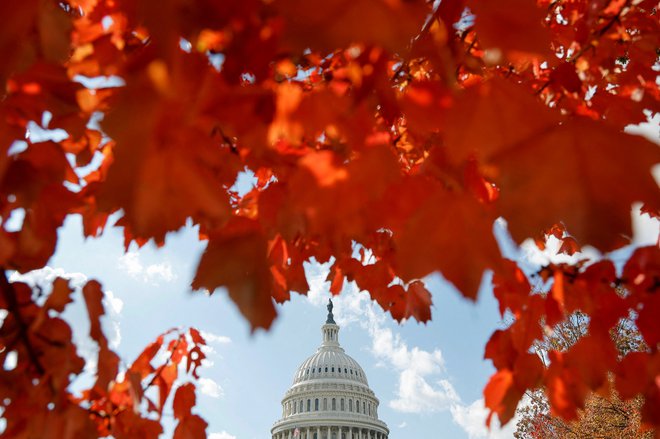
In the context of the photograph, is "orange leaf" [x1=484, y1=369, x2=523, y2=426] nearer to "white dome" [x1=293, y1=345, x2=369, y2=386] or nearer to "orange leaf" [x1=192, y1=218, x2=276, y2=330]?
"orange leaf" [x1=192, y1=218, x2=276, y2=330]

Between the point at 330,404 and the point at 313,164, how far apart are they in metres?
63.1

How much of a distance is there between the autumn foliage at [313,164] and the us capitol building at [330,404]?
200 feet

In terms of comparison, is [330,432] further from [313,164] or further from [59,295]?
[313,164]

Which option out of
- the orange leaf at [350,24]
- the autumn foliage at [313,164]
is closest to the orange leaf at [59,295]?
the autumn foliage at [313,164]

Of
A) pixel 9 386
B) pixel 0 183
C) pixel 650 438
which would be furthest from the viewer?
pixel 650 438

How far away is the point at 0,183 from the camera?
3.87ft

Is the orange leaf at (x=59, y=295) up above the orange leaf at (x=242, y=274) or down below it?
above

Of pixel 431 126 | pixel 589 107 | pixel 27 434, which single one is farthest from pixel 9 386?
pixel 589 107

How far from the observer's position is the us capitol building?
5859 centimetres

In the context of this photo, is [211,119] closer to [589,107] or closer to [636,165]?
[636,165]

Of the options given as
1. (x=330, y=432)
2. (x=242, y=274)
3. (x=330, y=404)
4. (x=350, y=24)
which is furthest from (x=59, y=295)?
(x=330, y=432)

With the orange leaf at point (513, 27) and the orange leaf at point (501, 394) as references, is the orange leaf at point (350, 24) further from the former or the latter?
the orange leaf at point (501, 394)

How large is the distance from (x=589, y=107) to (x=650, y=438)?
13.0 m

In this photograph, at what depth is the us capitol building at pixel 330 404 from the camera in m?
58.6
